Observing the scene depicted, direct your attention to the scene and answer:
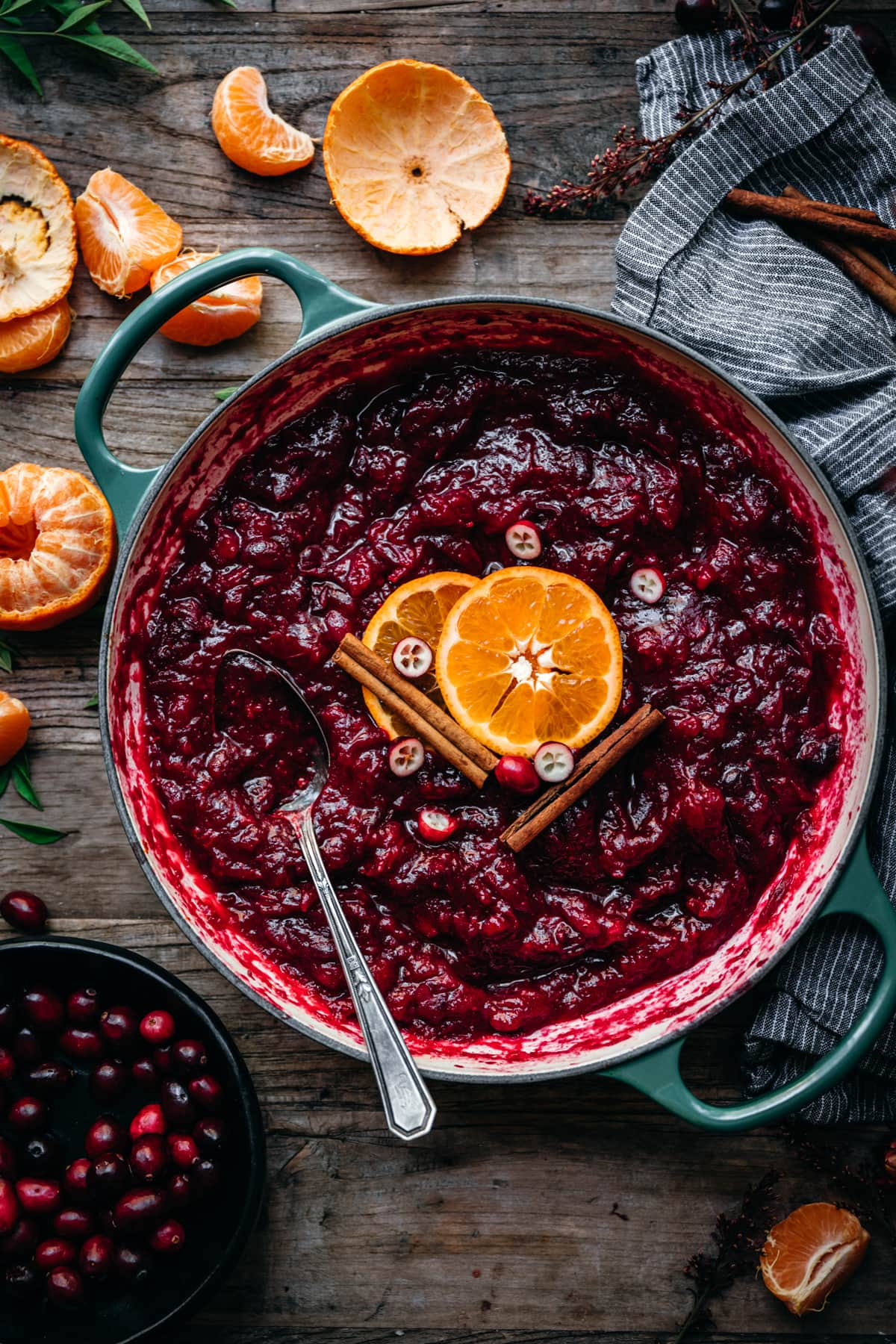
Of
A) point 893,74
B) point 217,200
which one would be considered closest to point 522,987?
point 217,200

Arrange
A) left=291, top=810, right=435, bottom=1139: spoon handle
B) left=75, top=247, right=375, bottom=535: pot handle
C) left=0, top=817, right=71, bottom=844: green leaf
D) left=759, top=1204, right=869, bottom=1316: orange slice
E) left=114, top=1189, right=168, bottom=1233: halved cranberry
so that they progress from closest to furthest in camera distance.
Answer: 1. left=291, top=810, right=435, bottom=1139: spoon handle
2. left=75, top=247, right=375, bottom=535: pot handle
3. left=114, top=1189, right=168, bottom=1233: halved cranberry
4. left=759, top=1204, right=869, bottom=1316: orange slice
5. left=0, top=817, right=71, bottom=844: green leaf

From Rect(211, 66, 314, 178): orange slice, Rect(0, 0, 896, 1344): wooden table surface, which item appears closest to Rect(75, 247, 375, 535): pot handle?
Rect(0, 0, 896, 1344): wooden table surface

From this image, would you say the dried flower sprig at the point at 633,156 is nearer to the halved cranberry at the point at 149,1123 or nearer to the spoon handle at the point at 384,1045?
the spoon handle at the point at 384,1045

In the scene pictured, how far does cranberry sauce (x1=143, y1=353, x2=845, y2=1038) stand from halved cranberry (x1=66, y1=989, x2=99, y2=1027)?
20.4 inches

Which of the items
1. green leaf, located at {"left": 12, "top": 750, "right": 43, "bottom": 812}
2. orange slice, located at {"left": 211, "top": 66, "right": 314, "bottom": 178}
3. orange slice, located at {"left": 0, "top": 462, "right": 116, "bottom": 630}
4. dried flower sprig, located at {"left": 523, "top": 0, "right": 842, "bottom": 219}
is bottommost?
green leaf, located at {"left": 12, "top": 750, "right": 43, "bottom": 812}

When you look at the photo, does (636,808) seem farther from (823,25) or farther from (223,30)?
(223,30)

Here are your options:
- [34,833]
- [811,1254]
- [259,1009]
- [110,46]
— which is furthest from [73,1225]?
[110,46]

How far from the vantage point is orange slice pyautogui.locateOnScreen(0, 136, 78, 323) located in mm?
3229

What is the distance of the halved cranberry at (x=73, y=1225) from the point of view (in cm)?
300

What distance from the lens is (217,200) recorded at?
335 centimetres

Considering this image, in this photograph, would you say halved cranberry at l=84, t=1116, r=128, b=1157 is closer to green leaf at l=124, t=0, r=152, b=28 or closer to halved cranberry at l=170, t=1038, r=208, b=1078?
halved cranberry at l=170, t=1038, r=208, b=1078

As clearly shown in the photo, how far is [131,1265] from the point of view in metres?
2.95

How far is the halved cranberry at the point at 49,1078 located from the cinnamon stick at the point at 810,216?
339cm

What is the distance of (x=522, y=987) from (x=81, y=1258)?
150cm
